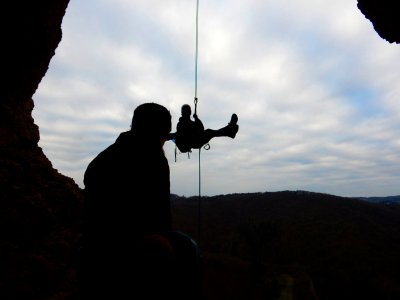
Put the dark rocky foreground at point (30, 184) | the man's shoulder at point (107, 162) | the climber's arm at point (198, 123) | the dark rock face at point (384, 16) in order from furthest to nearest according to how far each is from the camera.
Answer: the climber's arm at point (198, 123) → the dark rock face at point (384, 16) → the dark rocky foreground at point (30, 184) → the man's shoulder at point (107, 162)

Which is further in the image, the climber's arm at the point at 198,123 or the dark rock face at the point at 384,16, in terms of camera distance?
the climber's arm at the point at 198,123

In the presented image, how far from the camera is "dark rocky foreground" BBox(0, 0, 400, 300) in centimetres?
312

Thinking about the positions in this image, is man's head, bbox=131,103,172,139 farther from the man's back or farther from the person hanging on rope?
the person hanging on rope

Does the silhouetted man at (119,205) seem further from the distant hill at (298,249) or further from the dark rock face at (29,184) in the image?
the distant hill at (298,249)

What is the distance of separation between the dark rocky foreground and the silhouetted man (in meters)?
2.01

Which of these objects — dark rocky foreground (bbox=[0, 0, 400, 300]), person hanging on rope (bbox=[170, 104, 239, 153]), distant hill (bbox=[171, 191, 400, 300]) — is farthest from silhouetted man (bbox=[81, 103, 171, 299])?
distant hill (bbox=[171, 191, 400, 300])

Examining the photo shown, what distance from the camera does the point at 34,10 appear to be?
4.06 m

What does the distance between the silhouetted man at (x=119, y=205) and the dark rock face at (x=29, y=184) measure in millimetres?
2459

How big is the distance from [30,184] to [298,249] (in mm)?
19028

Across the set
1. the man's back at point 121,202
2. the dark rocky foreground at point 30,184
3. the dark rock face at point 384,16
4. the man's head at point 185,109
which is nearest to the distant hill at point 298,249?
the dark rocky foreground at point 30,184

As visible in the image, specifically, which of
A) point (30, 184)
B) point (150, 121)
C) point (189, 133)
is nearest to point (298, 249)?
point (189, 133)

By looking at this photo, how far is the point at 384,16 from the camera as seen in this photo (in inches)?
206

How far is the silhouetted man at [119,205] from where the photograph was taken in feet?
4.06

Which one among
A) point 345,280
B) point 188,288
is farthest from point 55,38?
point 345,280
